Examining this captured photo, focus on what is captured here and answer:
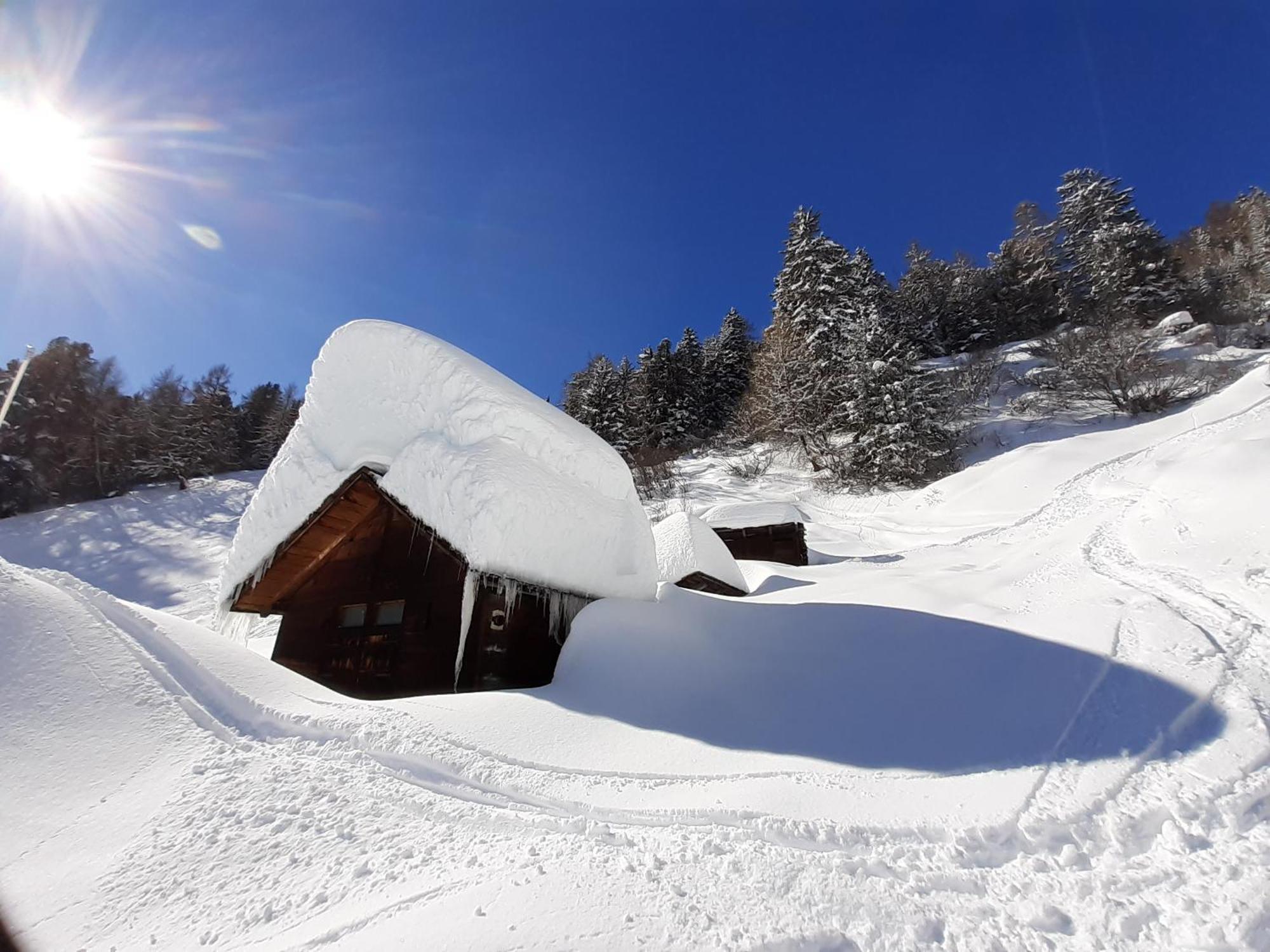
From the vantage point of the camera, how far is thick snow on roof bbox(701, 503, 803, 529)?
52.4 feet

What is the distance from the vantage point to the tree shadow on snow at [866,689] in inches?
140

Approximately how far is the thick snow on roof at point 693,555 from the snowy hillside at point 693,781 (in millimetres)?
4537

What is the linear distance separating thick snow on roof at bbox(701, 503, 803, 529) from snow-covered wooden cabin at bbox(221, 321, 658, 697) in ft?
30.0

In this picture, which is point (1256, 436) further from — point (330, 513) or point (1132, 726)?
point (330, 513)

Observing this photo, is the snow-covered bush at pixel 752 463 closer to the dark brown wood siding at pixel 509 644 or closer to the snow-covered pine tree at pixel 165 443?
the dark brown wood siding at pixel 509 644

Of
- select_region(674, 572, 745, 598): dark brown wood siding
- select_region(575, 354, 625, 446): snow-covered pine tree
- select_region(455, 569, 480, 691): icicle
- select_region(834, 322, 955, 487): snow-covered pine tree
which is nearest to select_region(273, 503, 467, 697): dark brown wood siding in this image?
select_region(455, 569, 480, 691): icicle

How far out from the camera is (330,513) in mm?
6816

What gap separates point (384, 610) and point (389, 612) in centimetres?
9

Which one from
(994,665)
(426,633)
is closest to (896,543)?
(994,665)

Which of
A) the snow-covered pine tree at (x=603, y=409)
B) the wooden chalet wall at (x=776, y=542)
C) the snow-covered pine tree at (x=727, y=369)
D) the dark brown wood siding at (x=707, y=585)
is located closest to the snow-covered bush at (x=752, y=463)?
the snow-covered pine tree at (x=727, y=369)

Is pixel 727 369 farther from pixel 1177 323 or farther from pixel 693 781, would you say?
pixel 693 781

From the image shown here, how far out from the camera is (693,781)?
3.38m

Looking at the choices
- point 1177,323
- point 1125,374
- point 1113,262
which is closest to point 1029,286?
point 1113,262

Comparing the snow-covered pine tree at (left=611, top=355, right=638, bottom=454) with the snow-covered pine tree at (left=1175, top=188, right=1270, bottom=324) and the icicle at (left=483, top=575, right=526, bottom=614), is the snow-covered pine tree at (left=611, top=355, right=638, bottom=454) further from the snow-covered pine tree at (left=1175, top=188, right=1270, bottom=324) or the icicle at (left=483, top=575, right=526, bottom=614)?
the snow-covered pine tree at (left=1175, top=188, right=1270, bottom=324)
